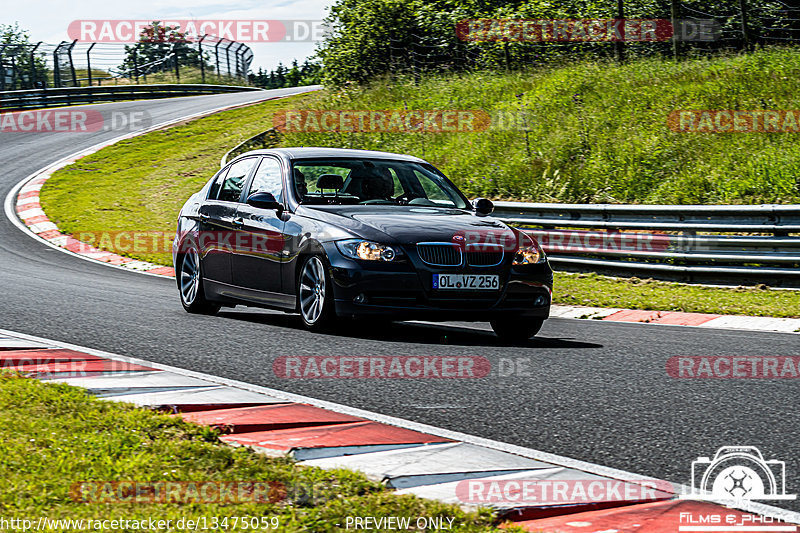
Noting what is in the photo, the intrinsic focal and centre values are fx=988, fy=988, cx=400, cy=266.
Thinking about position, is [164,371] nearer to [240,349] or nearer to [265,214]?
[240,349]

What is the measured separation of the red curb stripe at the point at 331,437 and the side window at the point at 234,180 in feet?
16.6

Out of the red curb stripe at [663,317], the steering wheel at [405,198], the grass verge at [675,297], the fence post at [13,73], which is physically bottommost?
the grass verge at [675,297]

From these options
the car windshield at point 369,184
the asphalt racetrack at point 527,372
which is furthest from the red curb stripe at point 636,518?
the car windshield at point 369,184

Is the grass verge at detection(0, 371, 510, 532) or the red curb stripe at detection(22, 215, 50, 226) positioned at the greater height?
the grass verge at detection(0, 371, 510, 532)

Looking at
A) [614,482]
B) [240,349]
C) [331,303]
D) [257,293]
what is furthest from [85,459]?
[257,293]

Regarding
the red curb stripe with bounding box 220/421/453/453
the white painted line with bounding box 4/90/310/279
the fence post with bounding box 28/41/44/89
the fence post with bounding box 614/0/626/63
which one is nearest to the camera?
the red curb stripe with bounding box 220/421/453/453

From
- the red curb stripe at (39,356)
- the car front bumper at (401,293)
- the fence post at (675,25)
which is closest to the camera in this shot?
the red curb stripe at (39,356)

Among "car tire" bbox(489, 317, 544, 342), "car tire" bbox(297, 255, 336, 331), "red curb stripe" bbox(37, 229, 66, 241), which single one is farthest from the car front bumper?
"red curb stripe" bbox(37, 229, 66, 241)

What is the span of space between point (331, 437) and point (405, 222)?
11.5 ft

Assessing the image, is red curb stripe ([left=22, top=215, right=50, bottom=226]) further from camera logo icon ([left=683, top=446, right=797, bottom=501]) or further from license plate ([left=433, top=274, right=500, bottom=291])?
Answer: camera logo icon ([left=683, top=446, right=797, bottom=501])

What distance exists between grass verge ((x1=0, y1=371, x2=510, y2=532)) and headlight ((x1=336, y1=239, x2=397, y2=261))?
2949 millimetres

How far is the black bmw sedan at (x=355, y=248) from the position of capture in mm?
7402

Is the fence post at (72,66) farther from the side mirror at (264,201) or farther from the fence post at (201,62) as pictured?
the side mirror at (264,201)

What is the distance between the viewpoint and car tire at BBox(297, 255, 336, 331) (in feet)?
24.9
